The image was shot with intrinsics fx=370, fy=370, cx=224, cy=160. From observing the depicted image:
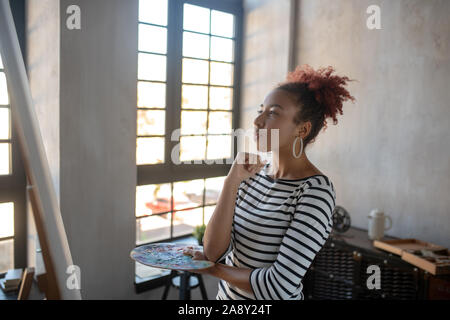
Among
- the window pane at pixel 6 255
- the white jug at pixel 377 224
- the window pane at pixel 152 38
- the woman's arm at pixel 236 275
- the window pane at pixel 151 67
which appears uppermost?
the window pane at pixel 152 38

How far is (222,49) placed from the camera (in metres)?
3.46

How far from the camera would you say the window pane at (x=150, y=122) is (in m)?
2.90

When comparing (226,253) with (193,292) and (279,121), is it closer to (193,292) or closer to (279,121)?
(279,121)

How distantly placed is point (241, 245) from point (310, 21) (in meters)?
2.78

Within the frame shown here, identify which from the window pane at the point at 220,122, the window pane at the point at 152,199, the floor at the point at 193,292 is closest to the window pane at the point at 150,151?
the window pane at the point at 152,199

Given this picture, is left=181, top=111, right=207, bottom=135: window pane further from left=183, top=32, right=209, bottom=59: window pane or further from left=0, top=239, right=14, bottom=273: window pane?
left=0, top=239, right=14, bottom=273: window pane

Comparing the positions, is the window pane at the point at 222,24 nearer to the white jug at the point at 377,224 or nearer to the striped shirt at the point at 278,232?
the white jug at the point at 377,224

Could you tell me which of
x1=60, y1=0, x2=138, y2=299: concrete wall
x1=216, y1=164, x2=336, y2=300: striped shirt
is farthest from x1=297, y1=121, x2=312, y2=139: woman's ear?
Result: x1=60, y1=0, x2=138, y2=299: concrete wall

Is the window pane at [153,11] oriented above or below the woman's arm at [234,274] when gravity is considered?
above

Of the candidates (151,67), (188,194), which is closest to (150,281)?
(188,194)

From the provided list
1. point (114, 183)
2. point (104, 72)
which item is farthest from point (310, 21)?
point (114, 183)

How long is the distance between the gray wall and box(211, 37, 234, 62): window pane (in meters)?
0.37

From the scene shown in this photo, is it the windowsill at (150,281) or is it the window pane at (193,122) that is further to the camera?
the window pane at (193,122)
